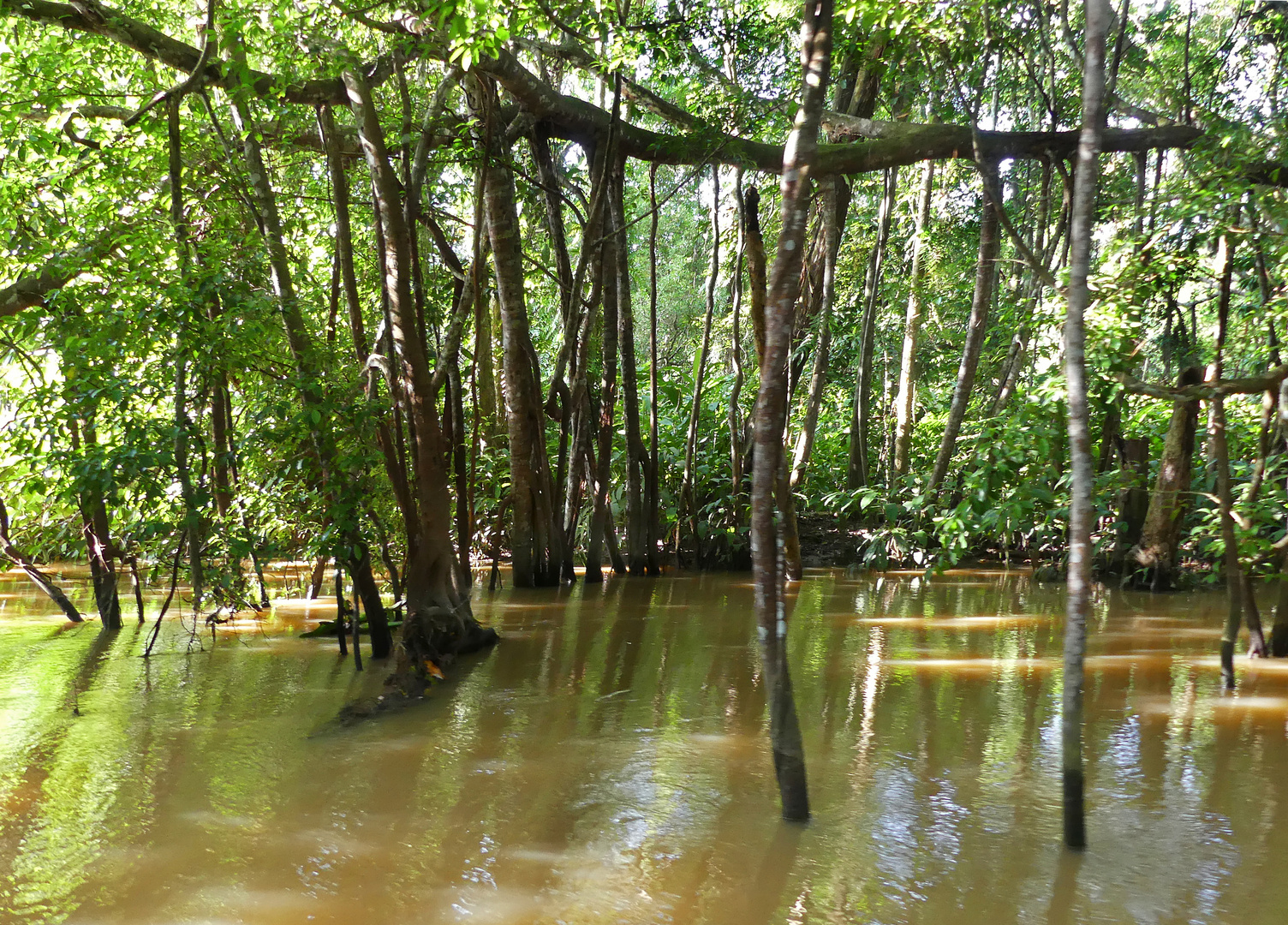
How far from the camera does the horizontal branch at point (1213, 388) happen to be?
18.2 feet

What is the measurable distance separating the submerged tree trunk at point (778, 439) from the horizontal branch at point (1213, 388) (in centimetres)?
296

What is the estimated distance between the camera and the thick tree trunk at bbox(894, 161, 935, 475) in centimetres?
1341

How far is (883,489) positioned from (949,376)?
550 centimetres

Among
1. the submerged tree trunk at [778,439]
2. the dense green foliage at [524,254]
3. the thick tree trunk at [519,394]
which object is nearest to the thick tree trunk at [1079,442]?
the submerged tree trunk at [778,439]

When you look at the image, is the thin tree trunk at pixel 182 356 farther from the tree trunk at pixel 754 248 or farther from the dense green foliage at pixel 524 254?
the tree trunk at pixel 754 248

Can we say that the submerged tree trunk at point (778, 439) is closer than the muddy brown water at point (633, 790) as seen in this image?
No

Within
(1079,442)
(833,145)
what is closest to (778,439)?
(1079,442)

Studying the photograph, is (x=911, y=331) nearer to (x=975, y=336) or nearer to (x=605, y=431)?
(x=975, y=336)

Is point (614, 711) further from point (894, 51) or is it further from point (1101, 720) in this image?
point (894, 51)

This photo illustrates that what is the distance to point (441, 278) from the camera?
452 inches

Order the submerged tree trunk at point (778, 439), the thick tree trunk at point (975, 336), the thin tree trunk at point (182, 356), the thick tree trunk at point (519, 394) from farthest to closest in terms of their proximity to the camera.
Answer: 1. the thick tree trunk at point (975, 336)
2. the thick tree trunk at point (519, 394)
3. the thin tree trunk at point (182, 356)
4. the submerged tree trunk at point (778, 439)

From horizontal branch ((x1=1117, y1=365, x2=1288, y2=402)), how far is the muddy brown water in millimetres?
1745

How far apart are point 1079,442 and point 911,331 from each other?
11.3 metres

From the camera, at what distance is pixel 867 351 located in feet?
43.5
